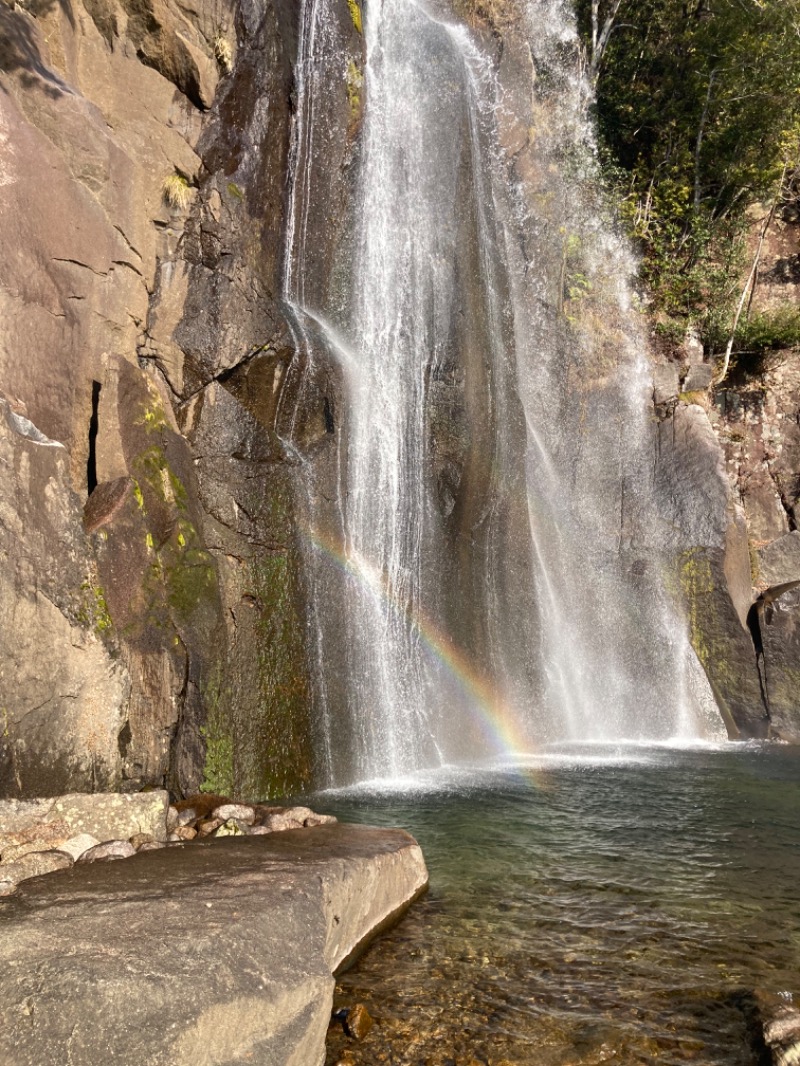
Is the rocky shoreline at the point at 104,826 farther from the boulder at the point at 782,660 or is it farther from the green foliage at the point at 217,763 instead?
the boulder at the point at 782,660

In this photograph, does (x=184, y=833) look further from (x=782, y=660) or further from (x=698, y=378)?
(x=698, y=378)

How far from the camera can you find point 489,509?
1502 cm

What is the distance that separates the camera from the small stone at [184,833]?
619cm

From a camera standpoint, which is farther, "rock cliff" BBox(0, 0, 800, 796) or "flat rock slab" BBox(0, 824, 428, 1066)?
"rock cliff" BBox(0, 0, 800, 796)

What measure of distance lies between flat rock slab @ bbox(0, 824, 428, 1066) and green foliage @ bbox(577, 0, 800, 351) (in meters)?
20.5

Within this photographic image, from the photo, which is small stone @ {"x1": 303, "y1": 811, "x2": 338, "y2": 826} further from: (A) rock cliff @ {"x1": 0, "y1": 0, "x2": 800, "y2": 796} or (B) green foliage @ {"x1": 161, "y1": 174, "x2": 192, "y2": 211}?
(B) green foliage @ {"x1": 161, "y1": 174, "x2": 192, "y2": 211}

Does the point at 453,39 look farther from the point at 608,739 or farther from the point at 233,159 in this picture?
the point at 608,739

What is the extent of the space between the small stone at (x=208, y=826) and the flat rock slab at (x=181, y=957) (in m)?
1.24

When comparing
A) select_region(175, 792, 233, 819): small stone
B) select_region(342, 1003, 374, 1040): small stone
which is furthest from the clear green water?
select_region(175, 792, 233, 819): small stone

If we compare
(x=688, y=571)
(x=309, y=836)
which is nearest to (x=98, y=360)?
(x=309, y=836)

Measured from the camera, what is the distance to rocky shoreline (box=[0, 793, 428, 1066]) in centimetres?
292

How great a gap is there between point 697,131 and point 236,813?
24536 millimetres

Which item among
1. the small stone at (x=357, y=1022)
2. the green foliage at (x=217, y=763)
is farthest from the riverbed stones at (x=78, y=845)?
the green foliage at (x=217, y=763)

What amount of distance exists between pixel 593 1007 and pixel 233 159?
12.3 m
